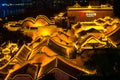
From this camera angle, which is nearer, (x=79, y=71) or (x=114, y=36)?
(x=79, y=71)

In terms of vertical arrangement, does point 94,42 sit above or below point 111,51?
below

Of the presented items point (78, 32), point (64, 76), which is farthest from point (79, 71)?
point (78, 32)

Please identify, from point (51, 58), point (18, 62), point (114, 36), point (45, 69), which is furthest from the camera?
point (114, 36)

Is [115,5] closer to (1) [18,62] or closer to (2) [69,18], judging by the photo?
(2) [69,18]

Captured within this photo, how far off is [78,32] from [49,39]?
8.65ft

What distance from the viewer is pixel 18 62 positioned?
15.2 meters

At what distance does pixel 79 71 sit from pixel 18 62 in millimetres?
3732

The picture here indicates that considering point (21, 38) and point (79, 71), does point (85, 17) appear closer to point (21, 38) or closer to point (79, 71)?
point (21, 38)

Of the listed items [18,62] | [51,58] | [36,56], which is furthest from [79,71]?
[18,62]

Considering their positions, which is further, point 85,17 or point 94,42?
point 85,17

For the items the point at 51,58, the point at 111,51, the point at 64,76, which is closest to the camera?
the point at 111,51

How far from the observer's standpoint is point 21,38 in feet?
76.4

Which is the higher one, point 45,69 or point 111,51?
point 111,51

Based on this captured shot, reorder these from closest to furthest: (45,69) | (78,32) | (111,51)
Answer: (111,51)
(45,69)
(78,32)
